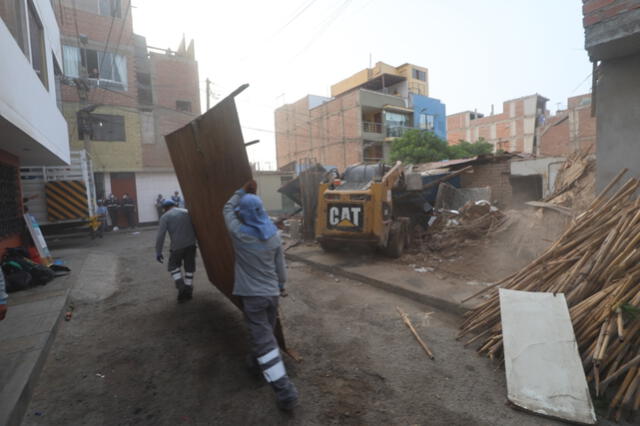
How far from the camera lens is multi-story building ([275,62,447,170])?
95.3ft

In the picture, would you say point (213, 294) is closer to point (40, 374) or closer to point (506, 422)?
point (40, 374)

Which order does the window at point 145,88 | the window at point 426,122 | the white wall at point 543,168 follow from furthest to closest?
the window at point 426,122
the window at point 145,88
the white wall at point 543,168

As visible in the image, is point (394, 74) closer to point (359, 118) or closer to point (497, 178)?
point (359, 118)

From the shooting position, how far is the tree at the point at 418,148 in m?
22.0

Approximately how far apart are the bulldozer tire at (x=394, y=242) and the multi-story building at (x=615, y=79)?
359cm

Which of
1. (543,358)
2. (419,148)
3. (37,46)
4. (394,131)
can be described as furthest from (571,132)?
(37,46)

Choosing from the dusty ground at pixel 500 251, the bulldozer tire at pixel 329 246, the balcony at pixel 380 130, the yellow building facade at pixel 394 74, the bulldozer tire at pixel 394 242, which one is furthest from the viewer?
the yellow building facade at pixel 394 74

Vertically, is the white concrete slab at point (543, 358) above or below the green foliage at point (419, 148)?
below

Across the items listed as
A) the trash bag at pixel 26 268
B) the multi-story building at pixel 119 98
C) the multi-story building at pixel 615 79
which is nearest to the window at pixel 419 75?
the multi-story building at pixel 119 98

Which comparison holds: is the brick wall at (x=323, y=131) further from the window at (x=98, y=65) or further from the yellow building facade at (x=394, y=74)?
the window at (x=98, y=65)

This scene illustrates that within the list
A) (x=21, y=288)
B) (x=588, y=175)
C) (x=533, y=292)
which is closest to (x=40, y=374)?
(x=21, y=288)

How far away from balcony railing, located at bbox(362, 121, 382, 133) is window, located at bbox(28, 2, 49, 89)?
78.8ft

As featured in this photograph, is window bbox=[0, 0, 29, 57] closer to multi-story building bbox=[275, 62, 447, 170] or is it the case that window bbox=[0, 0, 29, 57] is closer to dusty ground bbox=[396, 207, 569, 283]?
dusty ground bbox=[396, 207, 569, 283]

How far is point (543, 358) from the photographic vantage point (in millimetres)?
2803
